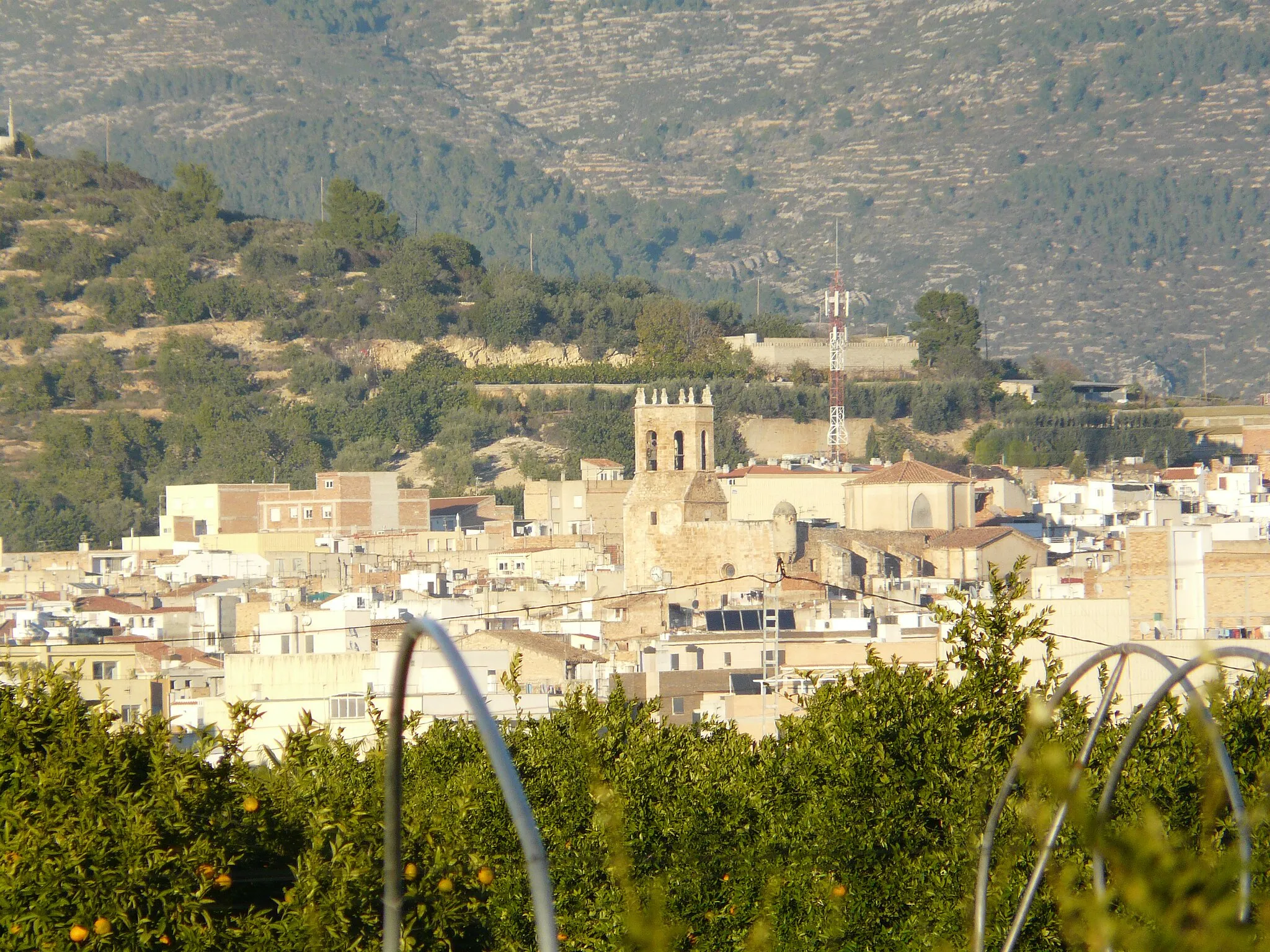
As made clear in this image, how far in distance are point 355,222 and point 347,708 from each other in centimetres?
6812

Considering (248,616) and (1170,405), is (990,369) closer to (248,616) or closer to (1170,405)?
(1170,405)

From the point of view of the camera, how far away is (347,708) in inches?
839

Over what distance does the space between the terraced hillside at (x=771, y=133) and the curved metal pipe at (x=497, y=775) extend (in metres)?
112

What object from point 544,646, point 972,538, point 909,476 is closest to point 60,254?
point 909,476

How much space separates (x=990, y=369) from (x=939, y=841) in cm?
6899

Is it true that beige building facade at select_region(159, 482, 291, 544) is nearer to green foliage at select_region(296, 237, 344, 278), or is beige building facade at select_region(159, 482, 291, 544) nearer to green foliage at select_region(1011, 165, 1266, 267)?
green foliage at select_region(296, 237, 344, 278)

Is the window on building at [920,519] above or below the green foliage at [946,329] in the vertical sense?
below

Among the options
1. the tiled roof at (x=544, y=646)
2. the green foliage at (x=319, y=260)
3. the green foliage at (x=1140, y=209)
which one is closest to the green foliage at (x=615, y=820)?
the tiled roof at (x=544, y=646)

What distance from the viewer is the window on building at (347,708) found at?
2105cm

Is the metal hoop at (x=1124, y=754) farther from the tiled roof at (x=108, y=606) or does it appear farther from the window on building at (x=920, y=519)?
the window on building at (x=920, y=519)

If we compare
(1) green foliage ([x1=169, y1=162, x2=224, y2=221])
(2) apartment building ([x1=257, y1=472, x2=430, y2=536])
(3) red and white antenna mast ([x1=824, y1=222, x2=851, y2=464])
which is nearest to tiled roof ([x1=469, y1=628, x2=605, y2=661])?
(2) apartment building ([x1=257, y1=472, x2=430, y2=536])

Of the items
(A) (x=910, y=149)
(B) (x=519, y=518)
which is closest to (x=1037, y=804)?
(B) (x=519, y=518)

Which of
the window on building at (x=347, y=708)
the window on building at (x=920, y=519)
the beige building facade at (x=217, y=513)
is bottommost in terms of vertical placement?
the window on building at (x=347, y=708)

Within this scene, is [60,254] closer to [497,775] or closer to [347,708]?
[347,708]
